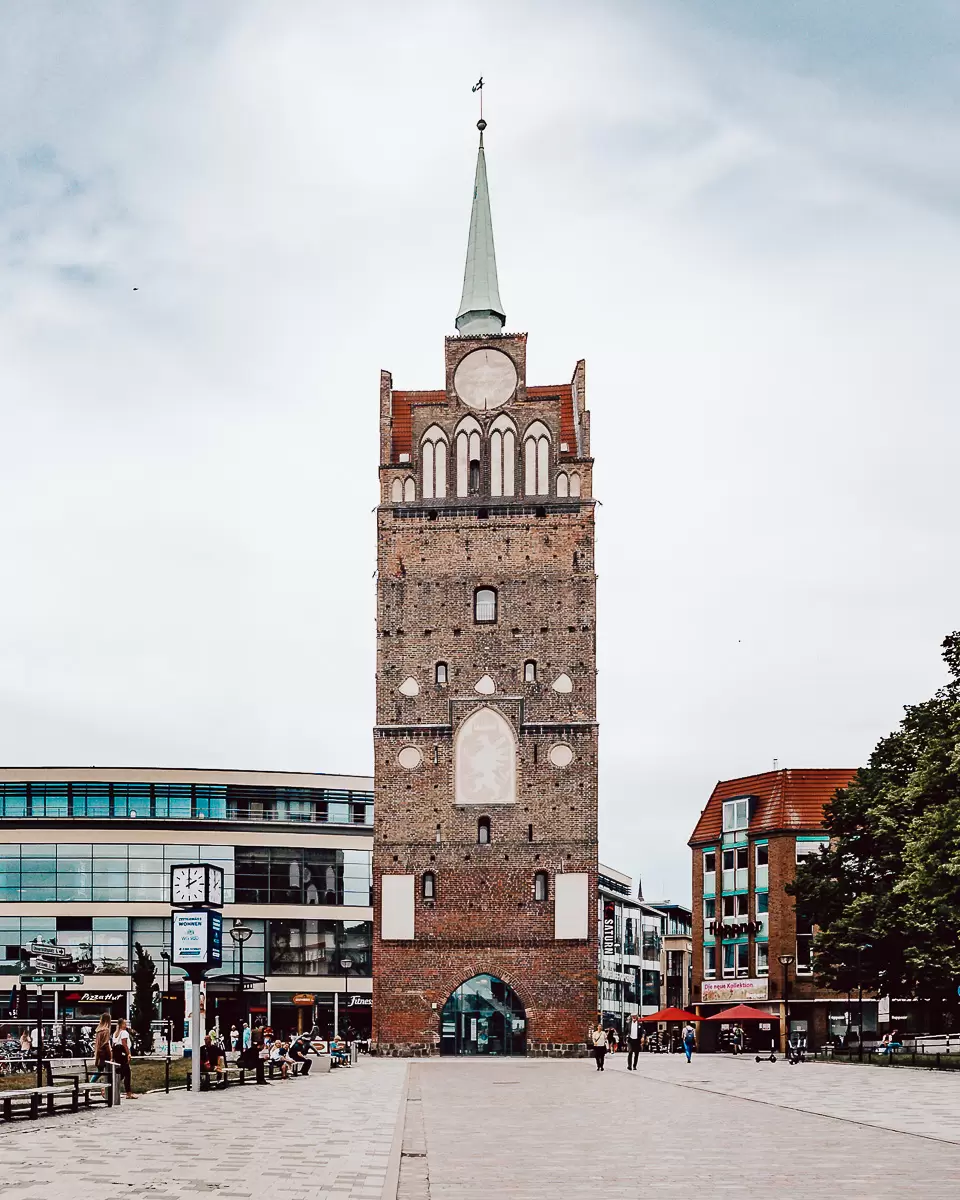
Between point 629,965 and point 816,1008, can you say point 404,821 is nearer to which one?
point 816,1008

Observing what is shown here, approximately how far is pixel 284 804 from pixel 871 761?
122ft

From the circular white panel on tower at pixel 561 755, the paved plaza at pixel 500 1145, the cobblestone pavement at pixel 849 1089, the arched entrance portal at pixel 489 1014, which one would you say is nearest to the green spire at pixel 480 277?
the circular white panel on tower at pixel 561 755

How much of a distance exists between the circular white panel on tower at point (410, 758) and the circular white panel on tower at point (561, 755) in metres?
4.69

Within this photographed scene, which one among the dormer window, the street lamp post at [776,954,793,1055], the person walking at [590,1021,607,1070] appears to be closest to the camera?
the person walking at [590,1021,607,1070]

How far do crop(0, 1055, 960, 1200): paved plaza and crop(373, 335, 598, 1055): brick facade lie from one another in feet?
83.6

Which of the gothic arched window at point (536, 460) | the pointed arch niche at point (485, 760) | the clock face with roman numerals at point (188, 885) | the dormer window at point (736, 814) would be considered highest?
→ the gothic arched window at point (536, 460)

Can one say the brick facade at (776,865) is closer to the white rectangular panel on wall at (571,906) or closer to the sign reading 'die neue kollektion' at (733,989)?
the sign reading 'die neue kollektion' at (733,989)

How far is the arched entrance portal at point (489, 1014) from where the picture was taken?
59312 mm

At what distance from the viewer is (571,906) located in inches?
2331

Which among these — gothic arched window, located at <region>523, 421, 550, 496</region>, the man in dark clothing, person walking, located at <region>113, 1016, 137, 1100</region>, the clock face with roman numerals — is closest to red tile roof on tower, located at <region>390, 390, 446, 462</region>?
gothic arched window, located at <region>523, 421, 550, 496</region>

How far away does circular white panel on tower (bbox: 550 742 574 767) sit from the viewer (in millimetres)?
60469

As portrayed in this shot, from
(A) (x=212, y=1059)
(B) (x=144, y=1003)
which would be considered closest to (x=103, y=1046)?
(A) (x=212, y=1059)

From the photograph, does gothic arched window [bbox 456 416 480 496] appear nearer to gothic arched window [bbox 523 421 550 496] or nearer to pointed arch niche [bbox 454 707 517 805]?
gothic arched window [bbox 523 421 550 496]

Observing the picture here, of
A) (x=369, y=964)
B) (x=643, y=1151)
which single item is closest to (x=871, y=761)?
(x=369, y=964)
